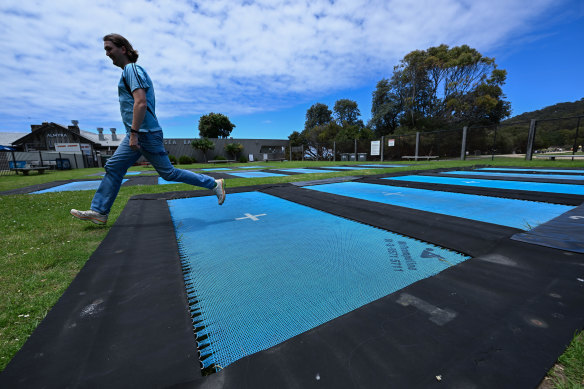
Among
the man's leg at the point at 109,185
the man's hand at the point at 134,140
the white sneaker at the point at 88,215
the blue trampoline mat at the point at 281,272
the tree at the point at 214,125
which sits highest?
the tree at the point at 214,125

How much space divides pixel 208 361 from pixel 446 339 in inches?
29.8

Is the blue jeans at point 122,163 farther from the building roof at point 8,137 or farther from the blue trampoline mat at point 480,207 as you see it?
the building roof at point 8,137

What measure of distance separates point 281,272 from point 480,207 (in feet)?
8.18

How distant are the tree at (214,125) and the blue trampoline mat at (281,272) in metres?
32.7

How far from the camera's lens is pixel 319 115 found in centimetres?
3331

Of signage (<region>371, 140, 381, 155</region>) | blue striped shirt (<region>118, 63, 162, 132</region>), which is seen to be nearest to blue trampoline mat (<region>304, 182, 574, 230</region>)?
blue striped shirt (<region>118, 63, 162, 132</region>)

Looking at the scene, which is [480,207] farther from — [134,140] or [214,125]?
[214,125]

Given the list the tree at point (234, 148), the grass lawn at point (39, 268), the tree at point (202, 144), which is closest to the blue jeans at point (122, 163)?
the grass lawn at point (39, 268)

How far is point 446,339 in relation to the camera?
29.8 inches

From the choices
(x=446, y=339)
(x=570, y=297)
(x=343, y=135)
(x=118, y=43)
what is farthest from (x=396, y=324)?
(x=343, y=135)

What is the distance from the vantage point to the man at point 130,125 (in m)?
1.81

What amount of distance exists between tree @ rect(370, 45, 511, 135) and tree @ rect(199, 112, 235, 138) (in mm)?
20894

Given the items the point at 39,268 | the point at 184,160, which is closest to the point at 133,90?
the point at 39,268

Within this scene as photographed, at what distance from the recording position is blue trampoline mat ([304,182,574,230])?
6.91ft
